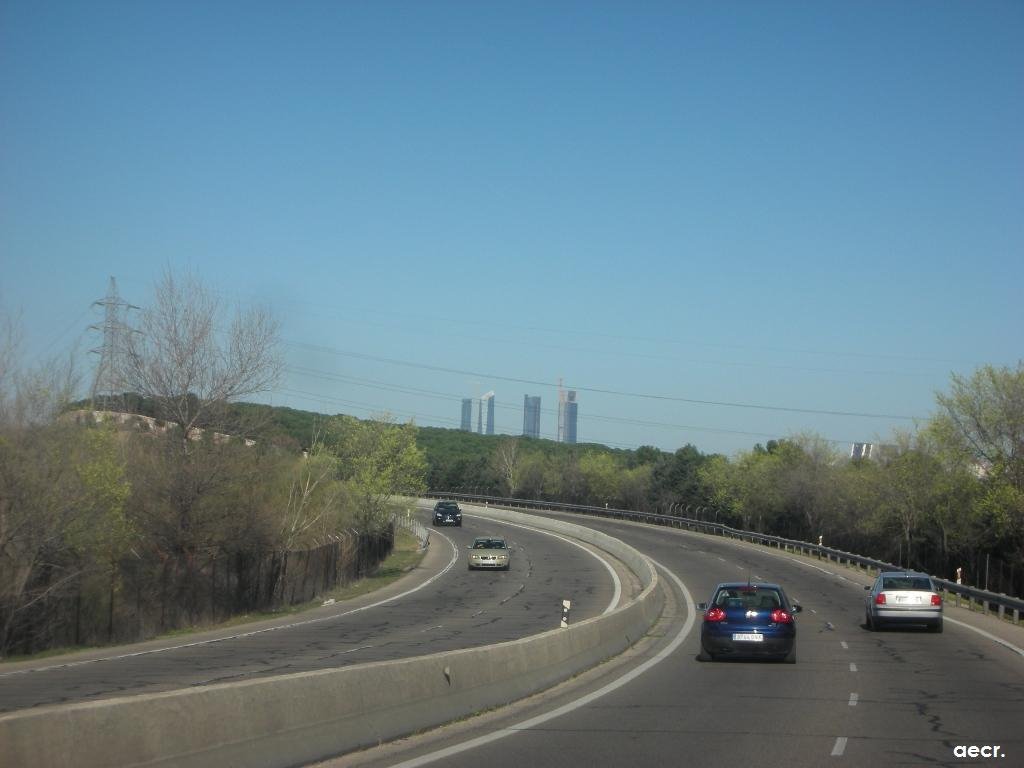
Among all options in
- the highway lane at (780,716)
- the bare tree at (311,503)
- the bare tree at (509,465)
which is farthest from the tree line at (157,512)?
the bare tree at (509,465)

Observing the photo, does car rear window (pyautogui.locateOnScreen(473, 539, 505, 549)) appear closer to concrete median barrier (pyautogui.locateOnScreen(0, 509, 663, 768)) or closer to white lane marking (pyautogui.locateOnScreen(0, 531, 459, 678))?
white lane marking (pyautogui.locateOnScreen(0, 531, 459, 678))

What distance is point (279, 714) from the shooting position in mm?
8734

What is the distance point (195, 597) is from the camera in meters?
36.4

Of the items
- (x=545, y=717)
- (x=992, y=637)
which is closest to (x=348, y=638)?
(x=545, y=717)

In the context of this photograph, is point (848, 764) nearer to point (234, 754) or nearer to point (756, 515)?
point (234, 754)

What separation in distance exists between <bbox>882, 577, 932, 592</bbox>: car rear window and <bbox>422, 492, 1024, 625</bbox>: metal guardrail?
19.4 feet

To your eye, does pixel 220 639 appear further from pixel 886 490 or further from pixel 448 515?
pixel 448 515

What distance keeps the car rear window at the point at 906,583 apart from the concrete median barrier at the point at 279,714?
1595 centimetres

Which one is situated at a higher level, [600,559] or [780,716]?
[780,716]

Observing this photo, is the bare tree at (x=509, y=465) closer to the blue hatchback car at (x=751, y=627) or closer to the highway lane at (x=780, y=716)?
the highway lane at (x=780, y=716)

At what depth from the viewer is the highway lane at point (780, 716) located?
10.7 meters

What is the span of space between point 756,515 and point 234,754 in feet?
287

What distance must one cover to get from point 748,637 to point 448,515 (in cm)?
6631

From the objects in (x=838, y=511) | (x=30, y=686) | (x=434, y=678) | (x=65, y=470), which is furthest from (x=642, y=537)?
(x=434, y=678)
